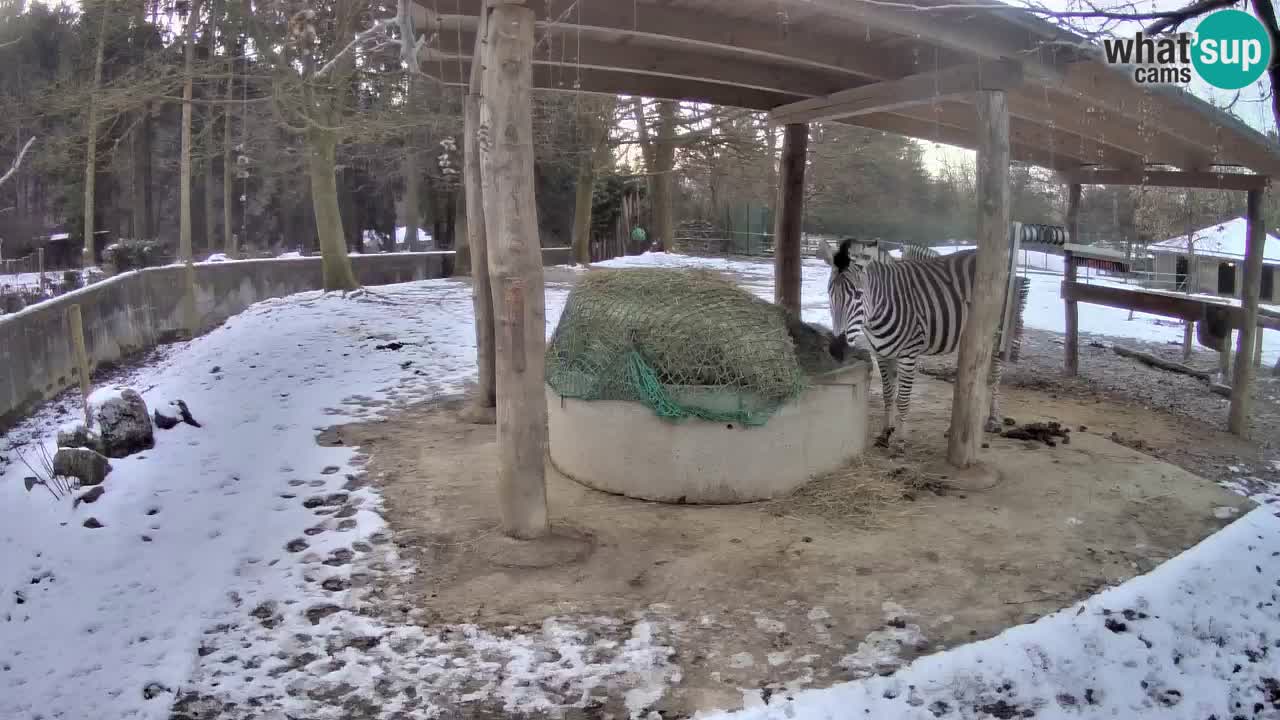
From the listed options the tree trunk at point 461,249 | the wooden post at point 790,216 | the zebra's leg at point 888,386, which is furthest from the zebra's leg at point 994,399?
the tree trunk at point 461,249

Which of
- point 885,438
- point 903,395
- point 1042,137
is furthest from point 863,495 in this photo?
point 1042,137

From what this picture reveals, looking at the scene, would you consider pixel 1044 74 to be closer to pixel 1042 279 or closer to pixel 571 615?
pixel 571 615

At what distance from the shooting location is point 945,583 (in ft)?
15.2

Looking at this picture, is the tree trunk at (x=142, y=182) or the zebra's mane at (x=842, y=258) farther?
the tree trunk at (x=142, y=182)

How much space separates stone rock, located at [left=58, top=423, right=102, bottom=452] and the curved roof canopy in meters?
3.90

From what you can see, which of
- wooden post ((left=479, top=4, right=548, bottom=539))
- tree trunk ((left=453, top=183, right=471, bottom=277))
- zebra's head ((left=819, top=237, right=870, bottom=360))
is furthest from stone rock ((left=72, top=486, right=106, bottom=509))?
tree trunk ((left=453, top=183, right=471, bottom=277))

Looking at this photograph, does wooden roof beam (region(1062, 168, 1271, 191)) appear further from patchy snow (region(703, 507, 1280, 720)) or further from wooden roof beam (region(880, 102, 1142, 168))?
patchy snow (region(703, 507, 1280, 720))

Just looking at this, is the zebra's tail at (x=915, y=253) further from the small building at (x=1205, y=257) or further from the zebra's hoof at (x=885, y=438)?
the small building at (x=1205, y=257)

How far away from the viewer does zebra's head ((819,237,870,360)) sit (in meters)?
7.14

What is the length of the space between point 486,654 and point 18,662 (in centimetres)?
200

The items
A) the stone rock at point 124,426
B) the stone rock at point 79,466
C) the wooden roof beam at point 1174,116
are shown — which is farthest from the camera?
the stone rock at point 124,426

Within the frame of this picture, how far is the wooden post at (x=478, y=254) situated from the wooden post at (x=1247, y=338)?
704 cm

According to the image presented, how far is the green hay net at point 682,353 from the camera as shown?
19.0 feet

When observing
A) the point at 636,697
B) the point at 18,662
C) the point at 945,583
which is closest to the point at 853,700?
the point at 636,697
